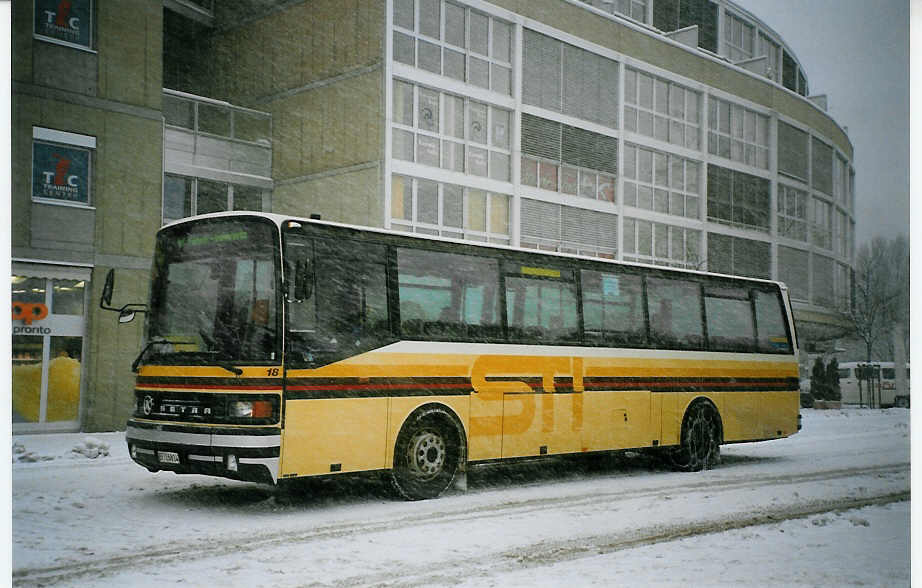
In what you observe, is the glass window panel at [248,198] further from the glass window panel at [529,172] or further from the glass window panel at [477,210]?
the glass window panel at [529,172]

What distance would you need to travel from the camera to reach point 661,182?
1016 centimetres

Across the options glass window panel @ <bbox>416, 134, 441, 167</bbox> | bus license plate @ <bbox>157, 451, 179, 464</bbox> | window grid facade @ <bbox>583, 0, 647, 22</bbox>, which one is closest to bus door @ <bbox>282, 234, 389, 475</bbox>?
bus license plate @ <bbox>157, 451, 179, 464</bbox>

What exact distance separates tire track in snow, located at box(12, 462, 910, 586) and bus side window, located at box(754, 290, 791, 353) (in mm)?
1424

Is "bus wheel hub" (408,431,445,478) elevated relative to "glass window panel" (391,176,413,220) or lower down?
lower down

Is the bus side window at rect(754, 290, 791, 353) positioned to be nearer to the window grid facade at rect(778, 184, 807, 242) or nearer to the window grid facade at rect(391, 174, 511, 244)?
the window grid facade at rect(778, 184, 807, 242)

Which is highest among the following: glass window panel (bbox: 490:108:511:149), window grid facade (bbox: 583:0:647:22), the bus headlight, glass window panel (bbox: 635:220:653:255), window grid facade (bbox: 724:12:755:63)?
window grid facade (bbox: 583:0:647:22)

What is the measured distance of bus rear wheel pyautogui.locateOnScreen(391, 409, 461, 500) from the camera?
28.2ft

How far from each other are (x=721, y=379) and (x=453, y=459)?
354 cm

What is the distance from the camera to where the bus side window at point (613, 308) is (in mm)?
9938

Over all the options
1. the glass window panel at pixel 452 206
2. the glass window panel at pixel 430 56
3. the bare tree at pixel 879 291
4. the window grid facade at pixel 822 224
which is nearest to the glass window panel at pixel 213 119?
the glass window panel at pixel 430 56

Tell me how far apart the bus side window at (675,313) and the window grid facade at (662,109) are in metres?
1.45

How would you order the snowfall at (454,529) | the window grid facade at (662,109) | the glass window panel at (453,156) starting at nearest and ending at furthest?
the snowfall at (454,529)
the glass window panel at (453,156)
the window grid facade at (662,109)

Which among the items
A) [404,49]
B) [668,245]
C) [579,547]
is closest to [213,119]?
[404,49]

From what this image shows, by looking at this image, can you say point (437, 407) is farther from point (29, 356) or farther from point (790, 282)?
point (790, 282)
